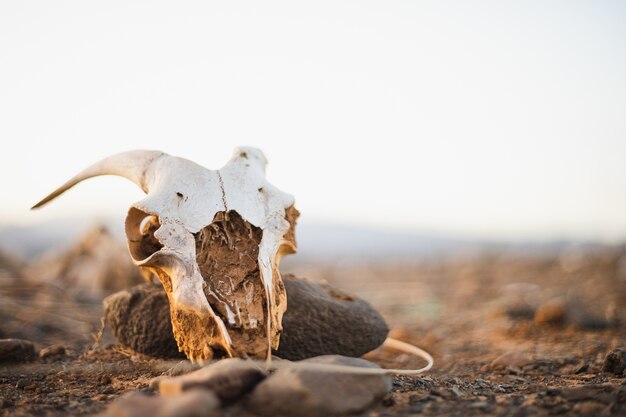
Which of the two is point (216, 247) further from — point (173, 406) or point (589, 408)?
point (589, 408)

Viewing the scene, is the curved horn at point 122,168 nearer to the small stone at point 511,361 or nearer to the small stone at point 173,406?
the small stone at point 173,406

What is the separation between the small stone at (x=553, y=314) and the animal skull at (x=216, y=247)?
425 centimetres

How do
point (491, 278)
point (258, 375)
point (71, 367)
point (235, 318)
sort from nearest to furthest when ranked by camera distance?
point (258, 375)
point (235, 318)
point (71, 367)
point (491, 278)

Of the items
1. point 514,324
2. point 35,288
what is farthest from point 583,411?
point 35,288

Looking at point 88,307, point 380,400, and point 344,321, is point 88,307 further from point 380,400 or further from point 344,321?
point 380,400

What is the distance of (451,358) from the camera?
4.70 metres

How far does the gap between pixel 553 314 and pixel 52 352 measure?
18.7ft

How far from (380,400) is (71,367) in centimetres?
251

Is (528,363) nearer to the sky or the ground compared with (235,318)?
nearer to the ground

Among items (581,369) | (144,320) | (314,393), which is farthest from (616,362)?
(144,320)

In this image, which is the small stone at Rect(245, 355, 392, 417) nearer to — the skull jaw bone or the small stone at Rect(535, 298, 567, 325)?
the skull jaw bone

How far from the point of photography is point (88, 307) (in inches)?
261

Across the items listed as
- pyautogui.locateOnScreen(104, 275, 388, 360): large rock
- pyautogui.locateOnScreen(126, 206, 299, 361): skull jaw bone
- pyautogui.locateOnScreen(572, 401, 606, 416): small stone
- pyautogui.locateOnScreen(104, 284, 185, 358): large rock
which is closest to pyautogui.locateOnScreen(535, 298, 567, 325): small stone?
pyautogui.locateOnScreen(104, 275, 388, 360): large rock

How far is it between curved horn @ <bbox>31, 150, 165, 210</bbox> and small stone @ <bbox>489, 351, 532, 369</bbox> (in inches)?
129
